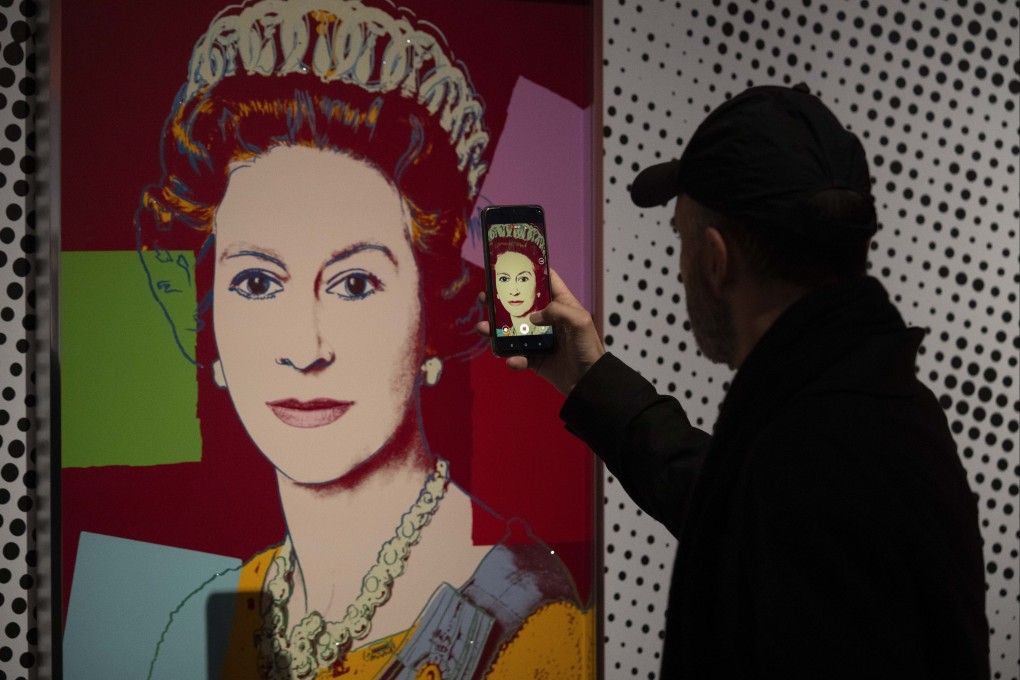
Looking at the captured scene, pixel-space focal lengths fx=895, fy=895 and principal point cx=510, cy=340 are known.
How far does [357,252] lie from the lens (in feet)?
4.80

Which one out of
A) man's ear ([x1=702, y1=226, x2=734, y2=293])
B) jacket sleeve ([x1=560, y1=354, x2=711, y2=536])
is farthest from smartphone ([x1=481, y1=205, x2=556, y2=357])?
man's ear ([x1=702, y1=226, x2=734, y2=293])

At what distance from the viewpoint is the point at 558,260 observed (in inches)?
60.7

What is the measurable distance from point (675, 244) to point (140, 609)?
3.53 ft

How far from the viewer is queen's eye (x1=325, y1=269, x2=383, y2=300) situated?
1453 mm

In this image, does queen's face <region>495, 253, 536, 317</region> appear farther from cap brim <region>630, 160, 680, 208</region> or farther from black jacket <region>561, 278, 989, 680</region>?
black jacket <region>561, 278, 989, 680</region>

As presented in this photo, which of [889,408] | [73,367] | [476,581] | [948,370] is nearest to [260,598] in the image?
[476,581]

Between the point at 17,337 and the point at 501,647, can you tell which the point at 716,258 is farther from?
the point at 17,337

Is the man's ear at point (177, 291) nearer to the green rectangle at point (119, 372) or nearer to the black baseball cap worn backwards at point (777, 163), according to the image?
the green rectangle at point (119, 372)

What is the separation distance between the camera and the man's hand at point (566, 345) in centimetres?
118

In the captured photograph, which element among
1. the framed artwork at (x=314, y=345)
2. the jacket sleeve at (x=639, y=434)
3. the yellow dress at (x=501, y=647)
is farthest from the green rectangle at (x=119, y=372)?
the jacket sleeve at (x=639, y=434)

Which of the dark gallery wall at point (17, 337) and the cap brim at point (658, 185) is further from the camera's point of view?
the dark gallery wall at point (17, 337)

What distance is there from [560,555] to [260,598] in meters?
0.51

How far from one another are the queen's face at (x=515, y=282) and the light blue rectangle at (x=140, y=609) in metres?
0.62

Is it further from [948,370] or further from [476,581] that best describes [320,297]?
[948,370]
